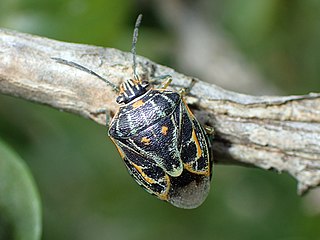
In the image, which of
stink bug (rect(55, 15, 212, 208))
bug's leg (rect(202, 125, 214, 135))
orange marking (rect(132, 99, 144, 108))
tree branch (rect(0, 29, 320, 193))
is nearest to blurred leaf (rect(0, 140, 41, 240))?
tree branch (rect(0, 29, 320, 193))

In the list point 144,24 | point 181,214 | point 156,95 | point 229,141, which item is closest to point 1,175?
point 156,95

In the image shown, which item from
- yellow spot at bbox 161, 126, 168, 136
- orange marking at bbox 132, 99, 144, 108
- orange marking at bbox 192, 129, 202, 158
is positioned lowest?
orange marking at bbox 192, 129, 202, 158

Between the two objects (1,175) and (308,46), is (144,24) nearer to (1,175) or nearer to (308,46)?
(308,46)

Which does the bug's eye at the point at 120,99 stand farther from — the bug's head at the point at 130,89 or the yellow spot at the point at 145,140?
the yellow spot at the point at 145,140

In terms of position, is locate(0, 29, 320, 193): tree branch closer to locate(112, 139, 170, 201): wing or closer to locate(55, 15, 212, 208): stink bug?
locate(55, 15, 212, 208): stink bug

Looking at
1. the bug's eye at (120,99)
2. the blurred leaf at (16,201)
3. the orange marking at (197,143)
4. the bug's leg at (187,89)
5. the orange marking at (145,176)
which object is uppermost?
the bug's leg at (187,89)

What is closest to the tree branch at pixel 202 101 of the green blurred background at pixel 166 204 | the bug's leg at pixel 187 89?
the bug's leg at pixel 187 89
